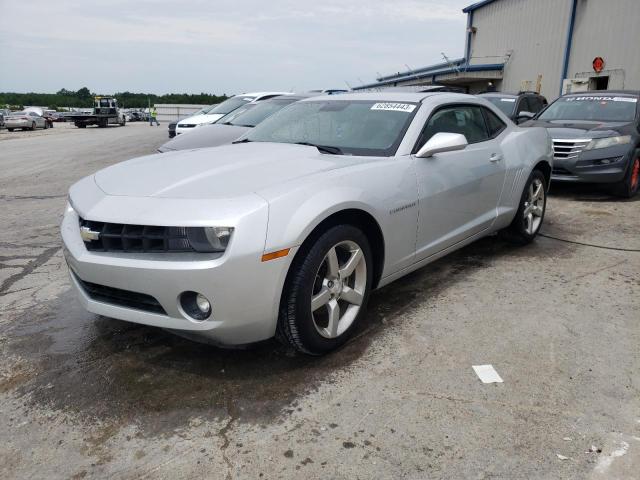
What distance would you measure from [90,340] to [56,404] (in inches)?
27.3

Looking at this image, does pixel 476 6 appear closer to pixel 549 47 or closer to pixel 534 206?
pixel 549 47

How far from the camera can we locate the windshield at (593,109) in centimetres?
800

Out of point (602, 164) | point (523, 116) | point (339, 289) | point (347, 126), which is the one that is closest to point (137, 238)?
point (339, 289)

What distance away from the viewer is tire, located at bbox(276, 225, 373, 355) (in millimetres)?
2596

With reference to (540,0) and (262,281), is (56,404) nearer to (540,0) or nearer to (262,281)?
(262,281)

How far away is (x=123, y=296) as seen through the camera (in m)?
2.62

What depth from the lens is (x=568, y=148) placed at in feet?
24.3

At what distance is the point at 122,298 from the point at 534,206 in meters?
3.91

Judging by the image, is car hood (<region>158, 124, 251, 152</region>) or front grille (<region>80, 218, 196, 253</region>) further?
car hood (<region>158, 124, 251, 152</region>)

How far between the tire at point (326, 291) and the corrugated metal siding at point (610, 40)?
15053 millimetres

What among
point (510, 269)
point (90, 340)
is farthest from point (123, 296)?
point (510, 269)

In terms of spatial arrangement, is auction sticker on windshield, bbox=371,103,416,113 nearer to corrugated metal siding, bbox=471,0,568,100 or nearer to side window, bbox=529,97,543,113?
side window, bbox=529,97,543,113

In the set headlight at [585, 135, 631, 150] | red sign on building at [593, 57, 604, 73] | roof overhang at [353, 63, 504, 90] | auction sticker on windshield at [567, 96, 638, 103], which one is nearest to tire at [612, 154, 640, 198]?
headlight at [585, 135, 631, 150]

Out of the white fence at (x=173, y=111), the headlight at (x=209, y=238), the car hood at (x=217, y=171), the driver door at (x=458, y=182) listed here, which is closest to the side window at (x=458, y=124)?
the driver door at (x=458, y=182)
